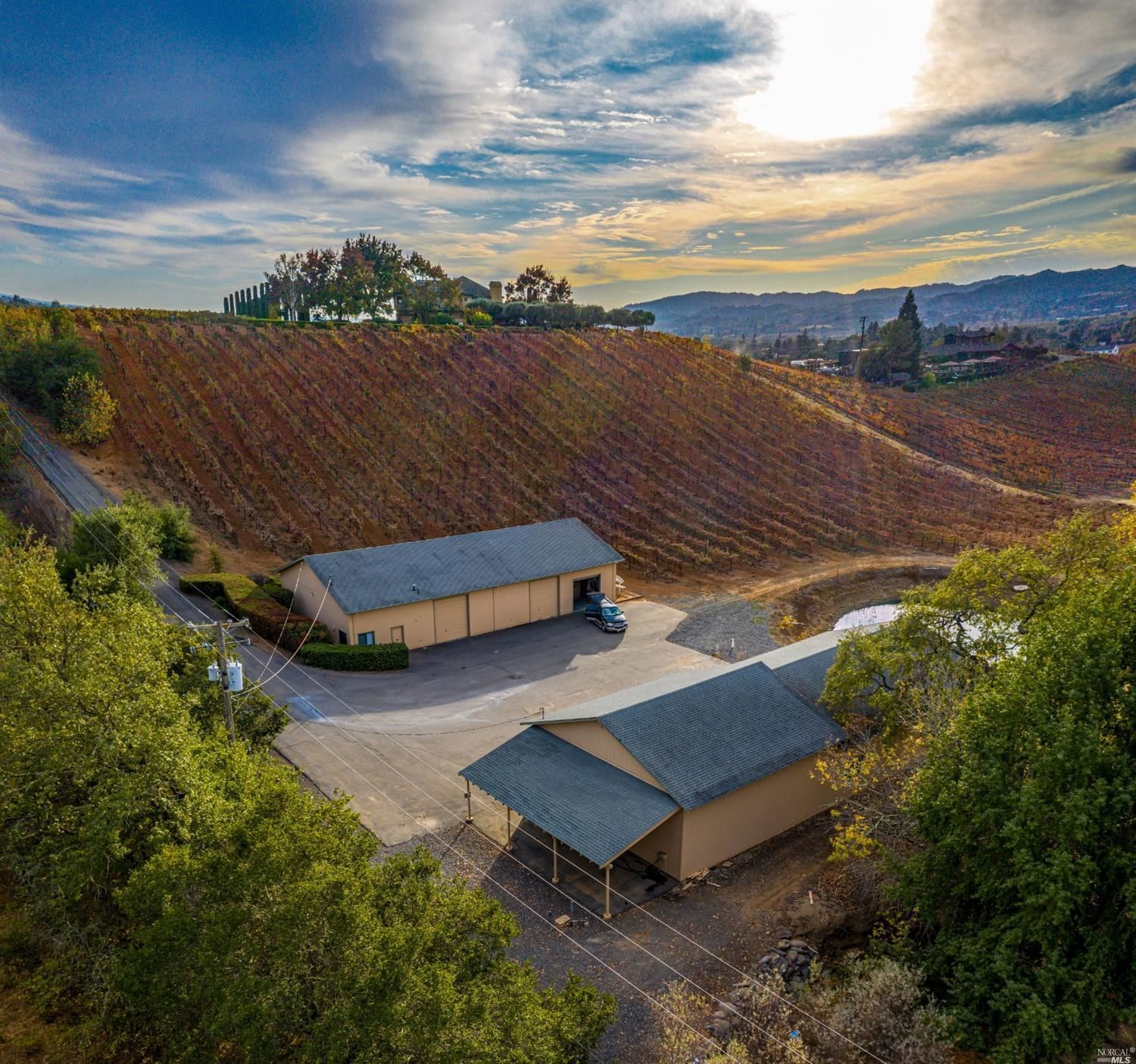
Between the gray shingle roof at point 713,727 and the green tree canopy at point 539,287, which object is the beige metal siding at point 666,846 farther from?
the green tree canopy at point 539,287

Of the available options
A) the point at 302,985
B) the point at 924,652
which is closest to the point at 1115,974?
the point at 924,652

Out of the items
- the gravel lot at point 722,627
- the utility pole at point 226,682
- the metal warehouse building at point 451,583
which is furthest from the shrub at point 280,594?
the gravel lot at point 722,627

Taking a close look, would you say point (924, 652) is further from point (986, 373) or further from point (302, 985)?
point (986, 373)

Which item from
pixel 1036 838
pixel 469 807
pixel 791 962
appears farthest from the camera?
pixel 469 807

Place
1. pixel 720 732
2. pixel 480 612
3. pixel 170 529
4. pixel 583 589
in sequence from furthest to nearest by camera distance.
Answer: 1. pixel 170 529
2. pixel 583 589
3. pixel 480 612
4. pixel 720 732

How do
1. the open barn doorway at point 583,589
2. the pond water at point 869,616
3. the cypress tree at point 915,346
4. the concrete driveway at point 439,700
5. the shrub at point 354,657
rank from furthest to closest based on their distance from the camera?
the cypress tree at point 915,346
the open barn doorway at point 583,589
the pond water at point 869,616
the shrub at point 354,657
the concrete driveway at point 439,700

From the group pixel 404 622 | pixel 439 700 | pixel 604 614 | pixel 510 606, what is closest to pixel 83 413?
pixel 404 622

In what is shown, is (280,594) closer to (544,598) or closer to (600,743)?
(544,598)
